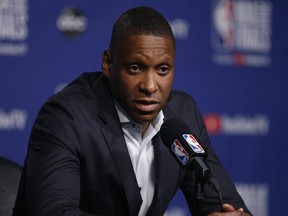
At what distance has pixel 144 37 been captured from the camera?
149 centimetres

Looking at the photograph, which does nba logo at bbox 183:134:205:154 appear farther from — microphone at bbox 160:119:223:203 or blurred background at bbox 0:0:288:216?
blurred background at bbox 0:0:288:216

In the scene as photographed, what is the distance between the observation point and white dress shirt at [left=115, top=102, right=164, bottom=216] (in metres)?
1.62

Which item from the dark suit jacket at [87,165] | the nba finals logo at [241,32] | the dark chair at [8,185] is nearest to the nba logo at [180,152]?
the dark suit jacket at [87,165]

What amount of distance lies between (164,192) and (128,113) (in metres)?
0.24

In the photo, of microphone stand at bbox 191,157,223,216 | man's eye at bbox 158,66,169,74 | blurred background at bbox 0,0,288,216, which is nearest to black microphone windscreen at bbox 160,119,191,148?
microphone stand at bbox 191,157,223,216

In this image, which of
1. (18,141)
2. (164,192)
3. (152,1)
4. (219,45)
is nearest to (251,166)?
(219,45)

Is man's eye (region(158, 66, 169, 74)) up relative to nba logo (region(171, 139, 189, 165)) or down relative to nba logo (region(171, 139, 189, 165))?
up

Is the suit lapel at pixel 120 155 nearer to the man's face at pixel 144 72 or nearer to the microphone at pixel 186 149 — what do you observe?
the man's face at pixel 144 72

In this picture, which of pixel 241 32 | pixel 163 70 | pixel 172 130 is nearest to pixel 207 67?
pixel 241 32

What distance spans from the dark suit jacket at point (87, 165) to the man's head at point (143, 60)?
103 millimetres

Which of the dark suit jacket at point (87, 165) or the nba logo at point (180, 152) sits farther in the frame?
the dark suit jacket at point (87, 165)

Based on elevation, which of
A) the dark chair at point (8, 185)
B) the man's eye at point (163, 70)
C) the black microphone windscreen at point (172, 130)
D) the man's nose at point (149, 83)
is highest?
the man's eye at point (163, 70)

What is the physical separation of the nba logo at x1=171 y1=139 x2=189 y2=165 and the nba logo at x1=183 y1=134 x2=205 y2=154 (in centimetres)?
2

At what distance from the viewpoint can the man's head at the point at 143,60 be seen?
149 centimetres
